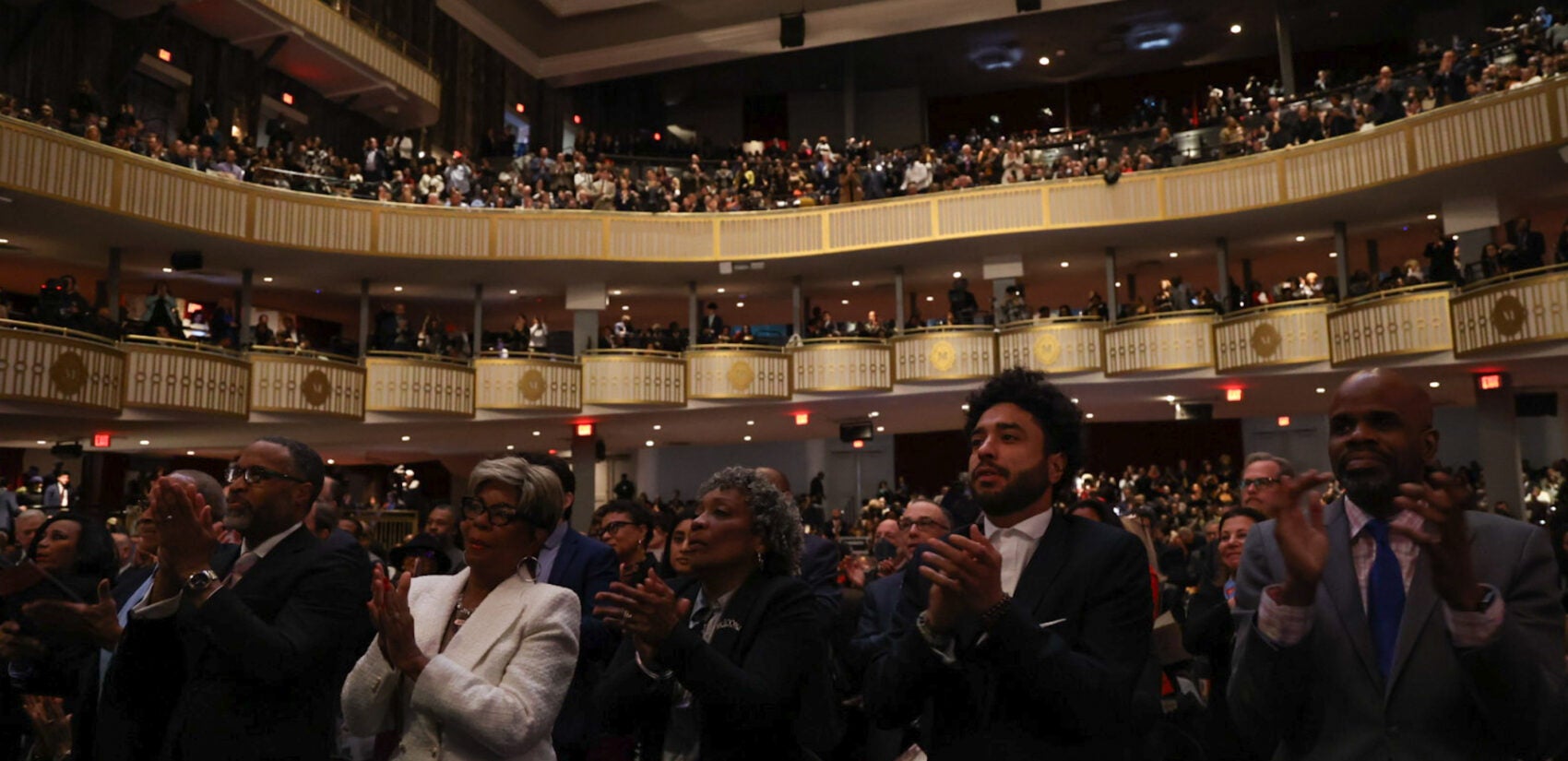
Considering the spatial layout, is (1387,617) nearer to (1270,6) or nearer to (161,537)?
(161,537)

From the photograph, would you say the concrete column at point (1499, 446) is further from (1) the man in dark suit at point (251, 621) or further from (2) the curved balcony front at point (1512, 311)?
(1) the man in dark suit at point (251, 621)

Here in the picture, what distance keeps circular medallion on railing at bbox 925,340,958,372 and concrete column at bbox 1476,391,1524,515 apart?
738 cm

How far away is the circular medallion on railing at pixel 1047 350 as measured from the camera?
1800 centimetres

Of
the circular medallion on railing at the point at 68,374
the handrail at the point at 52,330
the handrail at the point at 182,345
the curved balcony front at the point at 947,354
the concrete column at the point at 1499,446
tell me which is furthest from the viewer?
the curved balcony front at the point at 947,354

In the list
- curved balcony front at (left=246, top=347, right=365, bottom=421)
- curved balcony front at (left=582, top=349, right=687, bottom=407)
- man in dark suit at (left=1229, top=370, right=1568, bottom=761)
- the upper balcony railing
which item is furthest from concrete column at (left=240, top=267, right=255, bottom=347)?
man in dark suit at (left=1229, top=370, right=1568, bottom=761)

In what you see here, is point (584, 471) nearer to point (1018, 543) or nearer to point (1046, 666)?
point (1018, 543)

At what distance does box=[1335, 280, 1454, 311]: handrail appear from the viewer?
15219 millimetres

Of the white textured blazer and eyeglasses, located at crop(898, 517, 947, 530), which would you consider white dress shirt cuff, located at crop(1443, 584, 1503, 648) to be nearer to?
the white textured blazer

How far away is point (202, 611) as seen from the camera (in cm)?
274

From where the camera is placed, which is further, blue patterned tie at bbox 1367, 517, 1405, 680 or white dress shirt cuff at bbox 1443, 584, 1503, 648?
blue patterned tie at bbox 1367, 517, 1405, 680

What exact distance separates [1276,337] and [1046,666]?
15828 millimetres

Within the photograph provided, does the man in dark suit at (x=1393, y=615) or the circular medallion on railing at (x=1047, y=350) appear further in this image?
the circular medallion on railing at (x=1047, y=350)

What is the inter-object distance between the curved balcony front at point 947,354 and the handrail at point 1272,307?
3.60 meters

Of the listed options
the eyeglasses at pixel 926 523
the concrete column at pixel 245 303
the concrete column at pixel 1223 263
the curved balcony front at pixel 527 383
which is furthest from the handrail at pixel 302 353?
the eyeglasses at pixel 926 523
